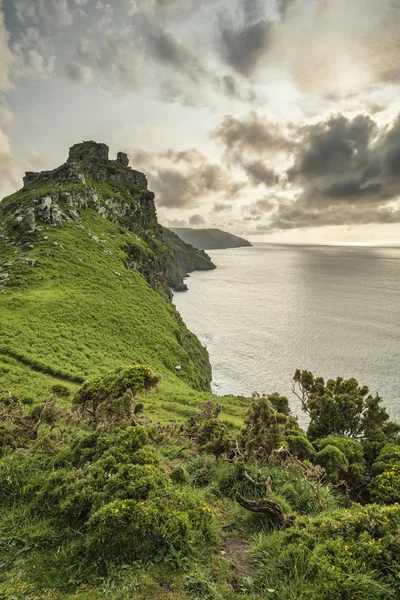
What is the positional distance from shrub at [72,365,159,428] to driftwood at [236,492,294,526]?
16.2 feet

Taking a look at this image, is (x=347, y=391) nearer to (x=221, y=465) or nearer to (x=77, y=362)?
(x=221, y=465)

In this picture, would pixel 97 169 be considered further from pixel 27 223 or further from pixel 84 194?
pixel 27 223

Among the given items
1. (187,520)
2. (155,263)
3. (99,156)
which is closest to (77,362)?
(187,520)

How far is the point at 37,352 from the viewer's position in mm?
32094

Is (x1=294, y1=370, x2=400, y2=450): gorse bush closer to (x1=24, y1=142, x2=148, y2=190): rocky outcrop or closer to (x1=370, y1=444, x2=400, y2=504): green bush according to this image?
(x1=370, y1=444, x2=400, y2=504): green bush

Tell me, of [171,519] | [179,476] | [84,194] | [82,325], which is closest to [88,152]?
[84,194]

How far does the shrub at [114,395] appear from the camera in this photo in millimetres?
11492

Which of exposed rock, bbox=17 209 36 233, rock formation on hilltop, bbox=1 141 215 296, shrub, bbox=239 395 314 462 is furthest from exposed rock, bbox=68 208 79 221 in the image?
shrub, bbox=239 395 314 462

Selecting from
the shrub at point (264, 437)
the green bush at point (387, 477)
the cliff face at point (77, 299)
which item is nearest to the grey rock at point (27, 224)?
the cliff face at point (77, 299)

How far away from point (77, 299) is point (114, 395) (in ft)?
127

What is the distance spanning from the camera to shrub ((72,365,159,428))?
37.7 feet

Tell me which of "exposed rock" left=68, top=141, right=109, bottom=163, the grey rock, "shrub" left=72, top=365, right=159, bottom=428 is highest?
"exposed rock" left=68, top=141, right=109, bottom=163

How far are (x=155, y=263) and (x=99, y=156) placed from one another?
72.2 meters

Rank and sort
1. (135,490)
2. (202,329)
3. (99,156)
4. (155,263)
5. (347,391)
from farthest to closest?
(99,156), (202,329), (155,263), (347,391), (135,490)
